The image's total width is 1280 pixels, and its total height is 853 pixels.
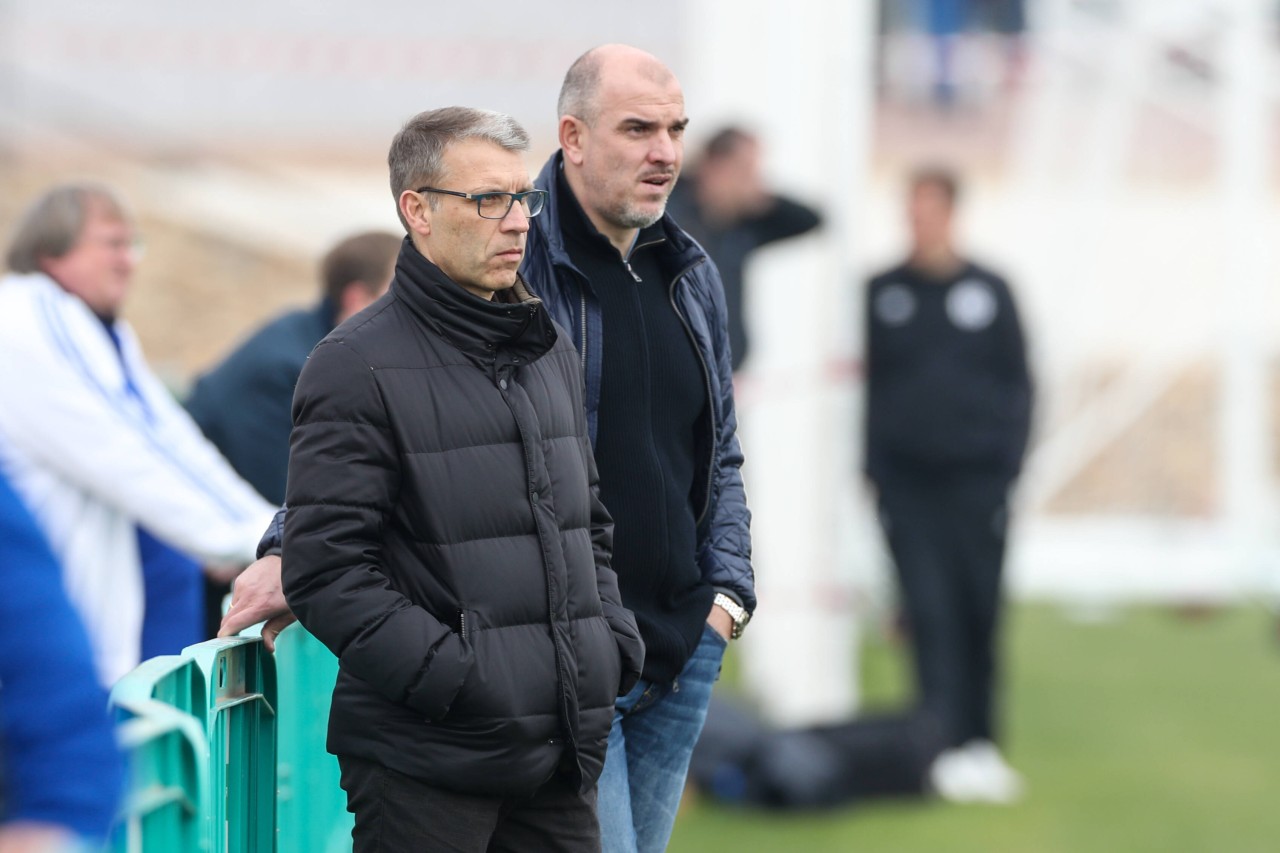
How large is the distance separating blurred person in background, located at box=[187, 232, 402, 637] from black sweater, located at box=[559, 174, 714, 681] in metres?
1.50

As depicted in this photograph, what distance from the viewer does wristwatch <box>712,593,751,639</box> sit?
12.1 feet

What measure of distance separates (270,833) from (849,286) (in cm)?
537

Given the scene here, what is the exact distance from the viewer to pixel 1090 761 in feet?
26.9

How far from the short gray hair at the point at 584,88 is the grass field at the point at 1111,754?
11.8ft

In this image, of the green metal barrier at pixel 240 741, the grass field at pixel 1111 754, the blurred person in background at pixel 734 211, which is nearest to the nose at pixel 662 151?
the green metal barrier at pixel 240 741

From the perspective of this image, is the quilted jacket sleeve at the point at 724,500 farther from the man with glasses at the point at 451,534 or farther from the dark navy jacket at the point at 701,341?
the man with glasses at the point at 451,534

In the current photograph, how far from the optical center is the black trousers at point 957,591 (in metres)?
7.90

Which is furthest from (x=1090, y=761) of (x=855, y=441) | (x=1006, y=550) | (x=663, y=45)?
(x=663, y=45)

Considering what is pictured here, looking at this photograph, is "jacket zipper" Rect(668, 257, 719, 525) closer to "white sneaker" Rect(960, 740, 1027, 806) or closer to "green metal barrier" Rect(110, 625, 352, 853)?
"green metal barrier" Rect(110, 625, 352, 853)

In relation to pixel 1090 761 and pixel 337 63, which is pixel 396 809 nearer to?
pixel 1090 761

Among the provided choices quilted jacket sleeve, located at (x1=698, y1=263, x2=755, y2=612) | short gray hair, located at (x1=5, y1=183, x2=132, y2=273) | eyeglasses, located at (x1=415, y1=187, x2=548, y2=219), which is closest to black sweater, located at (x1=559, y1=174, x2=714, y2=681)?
quilted jacket sleeve, located at (x1=698, y1=263, x2=755, y2=612)

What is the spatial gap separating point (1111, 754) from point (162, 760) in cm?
628

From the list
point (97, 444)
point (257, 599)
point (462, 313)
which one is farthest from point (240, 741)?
point (97, 444)

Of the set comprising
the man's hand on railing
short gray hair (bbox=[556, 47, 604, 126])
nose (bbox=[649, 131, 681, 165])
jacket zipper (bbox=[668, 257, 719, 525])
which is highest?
short gray hair (bbox=[556, 47, 604, 126])
